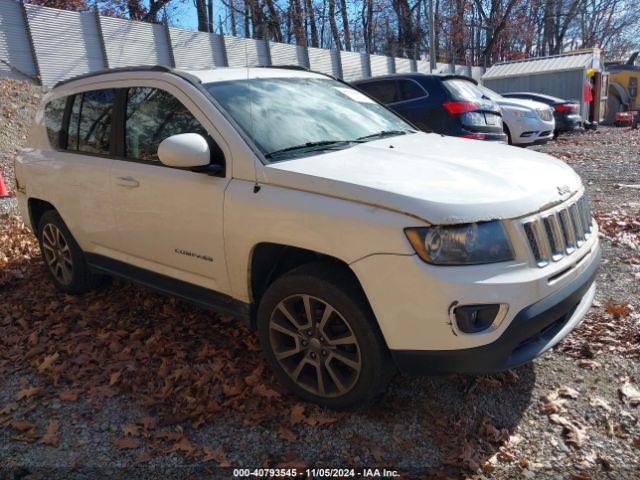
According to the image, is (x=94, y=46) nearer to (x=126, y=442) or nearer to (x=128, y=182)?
(x=128, y=182)

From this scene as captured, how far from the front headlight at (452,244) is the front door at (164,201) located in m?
1.22

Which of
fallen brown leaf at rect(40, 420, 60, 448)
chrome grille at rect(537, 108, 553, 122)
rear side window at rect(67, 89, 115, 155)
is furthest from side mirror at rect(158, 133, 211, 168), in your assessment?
chrome grille at rect(537, 108, 553, 122)

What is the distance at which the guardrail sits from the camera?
47.0 feet

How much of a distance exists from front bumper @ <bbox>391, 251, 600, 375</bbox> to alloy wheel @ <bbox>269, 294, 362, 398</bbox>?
323 millimetres

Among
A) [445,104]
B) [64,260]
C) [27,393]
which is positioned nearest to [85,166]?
[64,260]

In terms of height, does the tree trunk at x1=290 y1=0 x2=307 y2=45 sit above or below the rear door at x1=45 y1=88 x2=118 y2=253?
above

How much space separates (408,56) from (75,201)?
34892 millimetres

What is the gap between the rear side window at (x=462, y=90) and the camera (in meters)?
8.41

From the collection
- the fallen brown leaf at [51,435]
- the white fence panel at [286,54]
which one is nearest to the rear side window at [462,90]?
the fallen brown leaf at [51,435]

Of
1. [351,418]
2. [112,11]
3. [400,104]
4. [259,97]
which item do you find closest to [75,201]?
[259,97]

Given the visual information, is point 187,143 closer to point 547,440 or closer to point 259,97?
point 259,97

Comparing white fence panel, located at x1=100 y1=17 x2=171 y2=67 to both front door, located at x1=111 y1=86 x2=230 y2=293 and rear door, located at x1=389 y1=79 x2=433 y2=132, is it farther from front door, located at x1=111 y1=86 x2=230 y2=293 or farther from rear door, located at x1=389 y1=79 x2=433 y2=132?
front door, located at x1=111 y1=86 x2=230 y2=293

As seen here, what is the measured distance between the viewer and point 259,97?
3479mm

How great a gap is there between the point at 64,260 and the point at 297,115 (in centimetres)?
261
